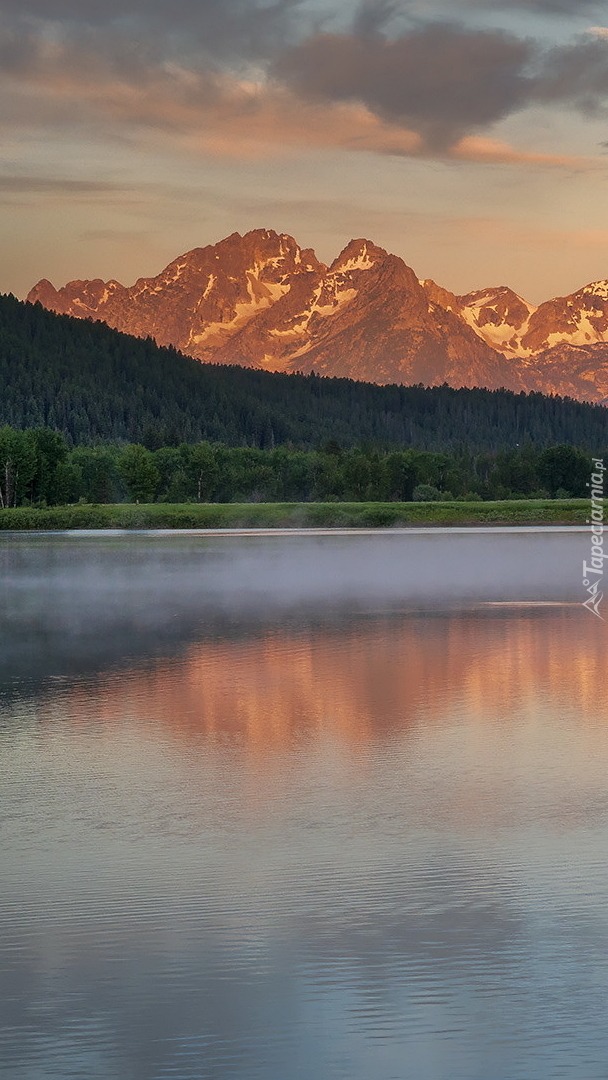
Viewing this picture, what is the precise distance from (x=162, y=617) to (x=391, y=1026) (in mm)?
30893

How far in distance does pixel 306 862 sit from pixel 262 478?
177645 millimetres

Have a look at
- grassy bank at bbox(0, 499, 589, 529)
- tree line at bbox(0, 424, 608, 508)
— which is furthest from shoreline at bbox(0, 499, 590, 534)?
tree line at bbox(0, 424, 608, 508)

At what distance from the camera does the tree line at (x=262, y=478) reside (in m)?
169

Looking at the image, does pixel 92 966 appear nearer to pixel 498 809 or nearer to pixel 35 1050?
pixel 35 1050

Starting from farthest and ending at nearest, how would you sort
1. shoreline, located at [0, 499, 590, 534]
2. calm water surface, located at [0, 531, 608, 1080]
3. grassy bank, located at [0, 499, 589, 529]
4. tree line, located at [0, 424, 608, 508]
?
tree line, located at [0, 424, 608, 508] < grassy bank, located at [0, 499, 589, 529] < shoreline, located at [0, 499, 590, 534] < calm water surface, located at [0, 531, 608, 1080]

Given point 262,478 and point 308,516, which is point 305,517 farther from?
point 262,478

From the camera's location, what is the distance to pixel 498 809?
15.8 metres

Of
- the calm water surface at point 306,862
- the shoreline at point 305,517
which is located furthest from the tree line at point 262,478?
the calm water surface at point 306,862

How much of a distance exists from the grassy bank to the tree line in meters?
20.0

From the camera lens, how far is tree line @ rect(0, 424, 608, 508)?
169 meters

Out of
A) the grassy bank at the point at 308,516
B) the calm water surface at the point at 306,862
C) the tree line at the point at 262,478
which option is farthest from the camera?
the tree line at the point at 262,478

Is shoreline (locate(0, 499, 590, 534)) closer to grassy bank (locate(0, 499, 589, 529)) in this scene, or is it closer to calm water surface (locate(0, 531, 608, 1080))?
grassy bank (locate(0, 499, 589, 529))

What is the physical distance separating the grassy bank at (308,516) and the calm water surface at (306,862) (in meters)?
107

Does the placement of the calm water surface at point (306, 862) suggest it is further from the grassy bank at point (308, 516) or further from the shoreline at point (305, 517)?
the grassy bank at point (308, 516)
